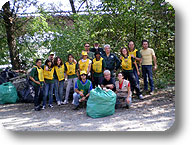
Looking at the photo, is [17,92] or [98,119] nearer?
[98,119]

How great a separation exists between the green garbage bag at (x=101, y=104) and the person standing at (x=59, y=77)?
1.66 meters

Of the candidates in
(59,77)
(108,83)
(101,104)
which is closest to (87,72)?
(108,83)

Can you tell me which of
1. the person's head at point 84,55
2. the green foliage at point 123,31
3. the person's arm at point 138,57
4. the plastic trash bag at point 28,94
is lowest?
the plastic trash bag at point 28,94

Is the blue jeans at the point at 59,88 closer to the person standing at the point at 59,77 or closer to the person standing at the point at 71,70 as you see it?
the person standing at the point at 59,77

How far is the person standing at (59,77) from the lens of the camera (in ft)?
20.1

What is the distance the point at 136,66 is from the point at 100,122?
2229 millimetres

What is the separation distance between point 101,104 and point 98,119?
1.10 ft

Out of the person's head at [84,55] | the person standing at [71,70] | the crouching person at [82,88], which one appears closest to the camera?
the crouching person at [82,88]

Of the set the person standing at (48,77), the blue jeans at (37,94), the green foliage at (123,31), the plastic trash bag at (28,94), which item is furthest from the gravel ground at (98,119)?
the green foliage at (123,31)

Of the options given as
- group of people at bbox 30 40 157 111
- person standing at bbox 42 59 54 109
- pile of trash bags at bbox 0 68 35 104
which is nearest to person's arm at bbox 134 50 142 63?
group of people at bbox 30 40 157 111

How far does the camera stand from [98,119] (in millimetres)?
4660

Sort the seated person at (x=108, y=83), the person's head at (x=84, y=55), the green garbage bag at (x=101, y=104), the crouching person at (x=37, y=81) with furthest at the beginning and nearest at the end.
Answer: the person's head at (x=84, y=55) < the crouching person at (x=37, y=81) < the seated person at (x=108, y=83) < the green garbage bag at (x=101, y=104)

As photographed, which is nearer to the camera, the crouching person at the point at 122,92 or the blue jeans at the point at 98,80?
the crouching person at the point at 122,92

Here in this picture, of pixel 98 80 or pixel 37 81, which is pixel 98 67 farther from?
pixel 37 81
